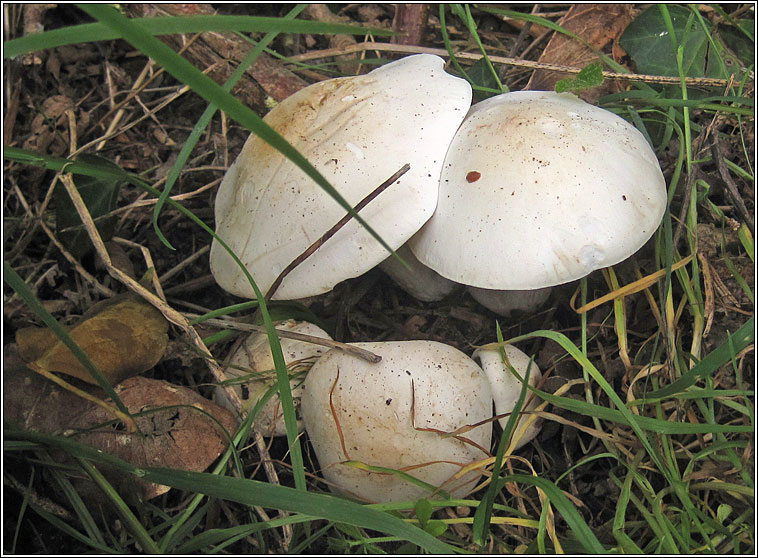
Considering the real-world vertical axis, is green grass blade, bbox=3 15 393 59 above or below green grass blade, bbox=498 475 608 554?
above

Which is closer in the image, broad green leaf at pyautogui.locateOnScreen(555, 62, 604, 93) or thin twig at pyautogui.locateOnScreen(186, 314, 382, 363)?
thin twig at pyautogui.locateOnScreen(186, 314, 382, 363)

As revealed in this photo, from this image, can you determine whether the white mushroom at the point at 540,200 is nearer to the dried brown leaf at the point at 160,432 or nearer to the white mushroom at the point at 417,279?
the white mushroom at the point at 417,279

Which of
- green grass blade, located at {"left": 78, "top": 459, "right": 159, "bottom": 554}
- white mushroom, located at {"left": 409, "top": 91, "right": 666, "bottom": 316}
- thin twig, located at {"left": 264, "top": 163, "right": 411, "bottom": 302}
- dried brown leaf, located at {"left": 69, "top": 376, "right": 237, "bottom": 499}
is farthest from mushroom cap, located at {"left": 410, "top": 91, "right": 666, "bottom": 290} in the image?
green grass blade, located at {"left": 78, "top": 459, "right": 159, "bottom": 554}

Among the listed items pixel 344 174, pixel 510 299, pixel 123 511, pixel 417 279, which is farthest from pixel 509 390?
pixel 123 511

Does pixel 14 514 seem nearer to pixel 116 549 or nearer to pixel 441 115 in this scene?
pixel 116 549

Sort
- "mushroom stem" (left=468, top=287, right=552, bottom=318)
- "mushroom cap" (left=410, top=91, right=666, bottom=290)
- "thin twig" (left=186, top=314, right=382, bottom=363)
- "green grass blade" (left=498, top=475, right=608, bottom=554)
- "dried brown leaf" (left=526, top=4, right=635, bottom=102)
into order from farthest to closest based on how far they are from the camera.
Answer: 1. "dried brown leaf" (left=526, top=4, right=635, bottom=102)
2. "mushroom stem" (left=468, top=287, right=552, bottom=318)
3. "thin twig" (left=186, top=314, right=382, bottom=363)
4. "mushroom cap" (left=410, top=91, right=666, bottom=290)
5. "green grass blade" (left=498, top=475, right=608, bottom=554)

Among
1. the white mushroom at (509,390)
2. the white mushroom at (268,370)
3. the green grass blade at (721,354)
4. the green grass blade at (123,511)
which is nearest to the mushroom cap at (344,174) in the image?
the white mushroom at (268,370)

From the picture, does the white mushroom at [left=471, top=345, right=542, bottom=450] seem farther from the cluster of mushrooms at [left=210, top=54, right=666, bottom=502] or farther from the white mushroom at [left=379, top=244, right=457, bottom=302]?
the white mushroom at [left=379, top=244, right=457, bottom=302]
